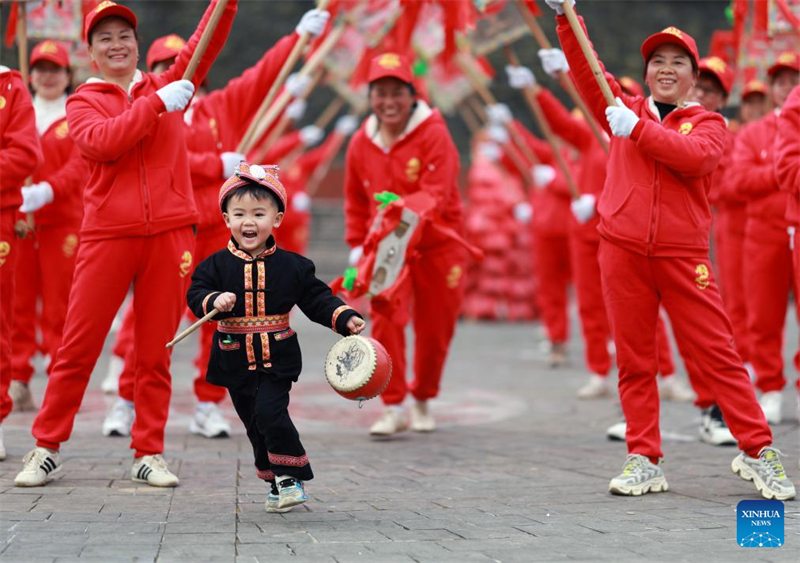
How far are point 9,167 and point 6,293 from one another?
0.66 metres

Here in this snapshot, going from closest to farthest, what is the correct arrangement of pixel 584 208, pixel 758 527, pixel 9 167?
pixel 758 527, pixel 9 167, pixel 584 208

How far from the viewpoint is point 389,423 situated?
728cm

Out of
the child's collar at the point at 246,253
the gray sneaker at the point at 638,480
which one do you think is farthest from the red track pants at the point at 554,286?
the child's collar at the point at 246,253

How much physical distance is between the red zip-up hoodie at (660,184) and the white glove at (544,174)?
20.8 feet

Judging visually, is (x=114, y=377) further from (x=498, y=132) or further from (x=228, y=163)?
(x=498, y=132)

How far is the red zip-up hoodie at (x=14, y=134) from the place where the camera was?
5.89 metres

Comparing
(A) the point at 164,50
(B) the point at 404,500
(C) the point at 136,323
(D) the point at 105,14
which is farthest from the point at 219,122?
(B) the point at 404,500

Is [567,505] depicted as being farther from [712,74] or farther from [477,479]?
[712,74]

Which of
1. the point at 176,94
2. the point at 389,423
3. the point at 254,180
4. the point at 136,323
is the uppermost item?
the point at 176,94

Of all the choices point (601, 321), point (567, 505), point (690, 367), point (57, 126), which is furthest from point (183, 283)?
point (601, 321)

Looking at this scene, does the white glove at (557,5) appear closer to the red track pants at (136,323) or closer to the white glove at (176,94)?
the white glove at (176,94)

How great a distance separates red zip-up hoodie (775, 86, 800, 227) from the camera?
5862 millimetres

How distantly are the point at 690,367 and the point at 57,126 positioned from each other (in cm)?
419

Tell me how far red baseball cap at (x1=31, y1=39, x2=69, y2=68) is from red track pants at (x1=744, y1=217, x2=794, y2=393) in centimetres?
454
